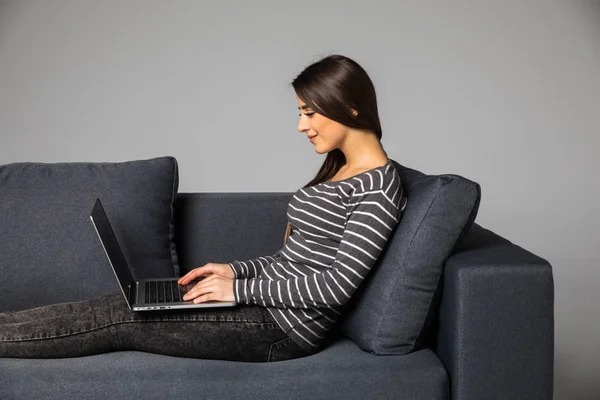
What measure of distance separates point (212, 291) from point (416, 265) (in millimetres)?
499

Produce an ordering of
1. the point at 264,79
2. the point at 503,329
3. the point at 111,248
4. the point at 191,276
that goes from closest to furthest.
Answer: the point at 503,329 < the point at 111,248 < the point at 191,276 < the point at 264,79

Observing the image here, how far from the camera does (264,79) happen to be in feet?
12.9

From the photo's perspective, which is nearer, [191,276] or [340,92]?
[340,92]

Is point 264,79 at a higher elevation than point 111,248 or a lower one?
higher

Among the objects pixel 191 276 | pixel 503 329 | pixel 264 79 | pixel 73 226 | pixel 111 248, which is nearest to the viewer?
pixel 503 329

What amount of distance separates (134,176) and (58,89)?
152 cm

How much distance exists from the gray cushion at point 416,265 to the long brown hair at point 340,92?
0.76 feet

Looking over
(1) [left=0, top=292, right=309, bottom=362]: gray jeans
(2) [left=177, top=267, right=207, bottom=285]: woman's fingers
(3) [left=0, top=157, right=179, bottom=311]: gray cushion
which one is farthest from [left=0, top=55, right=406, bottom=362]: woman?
(3) [left=0, top=157, right=179, bottom=311]: gray cushion

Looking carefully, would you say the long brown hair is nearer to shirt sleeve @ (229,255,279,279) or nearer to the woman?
the woman

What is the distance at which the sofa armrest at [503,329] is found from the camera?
6.31 ft

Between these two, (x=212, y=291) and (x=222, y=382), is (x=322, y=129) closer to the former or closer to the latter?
(x=212, y=291)

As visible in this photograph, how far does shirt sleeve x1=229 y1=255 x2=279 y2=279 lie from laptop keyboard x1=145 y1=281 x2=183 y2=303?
6.6 inches

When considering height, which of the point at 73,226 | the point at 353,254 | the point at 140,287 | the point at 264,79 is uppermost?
the point at 264,79

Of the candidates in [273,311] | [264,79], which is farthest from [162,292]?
[264,79]
